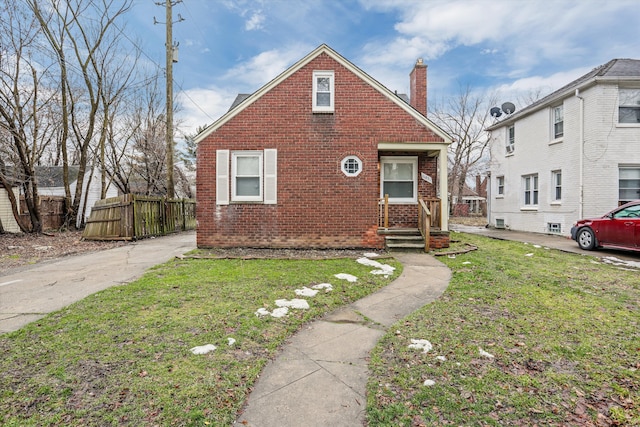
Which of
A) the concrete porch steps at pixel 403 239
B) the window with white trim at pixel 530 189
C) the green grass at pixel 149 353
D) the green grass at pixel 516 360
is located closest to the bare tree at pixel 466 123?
the window with white trim at pixel 530 189

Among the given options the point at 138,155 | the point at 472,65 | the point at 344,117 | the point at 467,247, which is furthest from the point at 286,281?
the point at 472,65

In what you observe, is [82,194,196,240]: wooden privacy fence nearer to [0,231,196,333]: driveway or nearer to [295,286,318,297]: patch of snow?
[0,231,196,333]: driveway

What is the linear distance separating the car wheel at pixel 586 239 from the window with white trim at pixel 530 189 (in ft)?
19.0

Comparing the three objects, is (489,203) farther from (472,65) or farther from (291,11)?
(291,11)

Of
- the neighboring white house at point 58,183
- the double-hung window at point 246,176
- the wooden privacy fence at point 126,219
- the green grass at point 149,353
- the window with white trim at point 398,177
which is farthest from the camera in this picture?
the neighboring white house at point 58,183

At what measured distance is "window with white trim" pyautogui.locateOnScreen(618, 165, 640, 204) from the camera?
11859 millimetres

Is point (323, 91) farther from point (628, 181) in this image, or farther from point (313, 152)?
point (628, 181)

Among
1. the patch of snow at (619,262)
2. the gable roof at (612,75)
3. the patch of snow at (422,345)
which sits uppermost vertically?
the gable roof at (612,75)

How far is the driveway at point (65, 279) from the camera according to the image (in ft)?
14.5

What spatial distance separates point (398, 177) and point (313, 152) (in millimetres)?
2975

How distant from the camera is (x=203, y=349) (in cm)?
317

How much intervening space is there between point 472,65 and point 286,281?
23123 millimetres

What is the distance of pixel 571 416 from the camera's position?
7.46ft

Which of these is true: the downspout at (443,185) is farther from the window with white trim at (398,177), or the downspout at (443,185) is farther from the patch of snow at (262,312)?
the patch of snow at (262,312)
